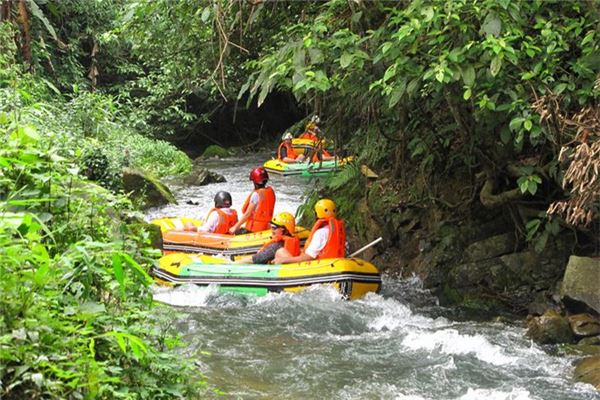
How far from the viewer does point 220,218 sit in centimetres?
1141

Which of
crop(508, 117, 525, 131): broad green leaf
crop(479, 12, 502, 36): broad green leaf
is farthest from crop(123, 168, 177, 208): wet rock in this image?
crop(479, 12, 502, 36): broad green leaf

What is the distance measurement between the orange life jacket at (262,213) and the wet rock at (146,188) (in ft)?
8.73

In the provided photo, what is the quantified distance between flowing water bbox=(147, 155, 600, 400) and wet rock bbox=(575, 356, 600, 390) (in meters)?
0.07

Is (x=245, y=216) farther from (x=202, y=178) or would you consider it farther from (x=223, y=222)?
(x=202, y=178)

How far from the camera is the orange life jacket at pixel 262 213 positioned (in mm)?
11133

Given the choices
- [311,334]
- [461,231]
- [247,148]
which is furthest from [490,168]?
[247,148]

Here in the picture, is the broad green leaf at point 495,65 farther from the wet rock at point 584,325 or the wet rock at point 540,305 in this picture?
the wet rock at point 540,305

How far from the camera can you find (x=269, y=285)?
28.9 feet

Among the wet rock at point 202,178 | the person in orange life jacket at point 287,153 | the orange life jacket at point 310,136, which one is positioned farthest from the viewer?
the person in orange life jacket at point 287,153

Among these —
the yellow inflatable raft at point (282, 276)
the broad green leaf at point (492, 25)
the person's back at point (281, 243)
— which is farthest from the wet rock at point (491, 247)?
the broad green leaf at point (492, 25)

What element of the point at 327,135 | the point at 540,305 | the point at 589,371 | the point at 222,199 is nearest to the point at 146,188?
the point at 222,199

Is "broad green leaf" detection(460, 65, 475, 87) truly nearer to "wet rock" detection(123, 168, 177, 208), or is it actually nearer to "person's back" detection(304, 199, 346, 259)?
"person's back" detection(304, 199, 346, 259)

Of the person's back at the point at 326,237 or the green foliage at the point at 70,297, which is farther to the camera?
the person's back at the point at 326,237

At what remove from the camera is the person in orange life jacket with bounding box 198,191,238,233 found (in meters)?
11.4
